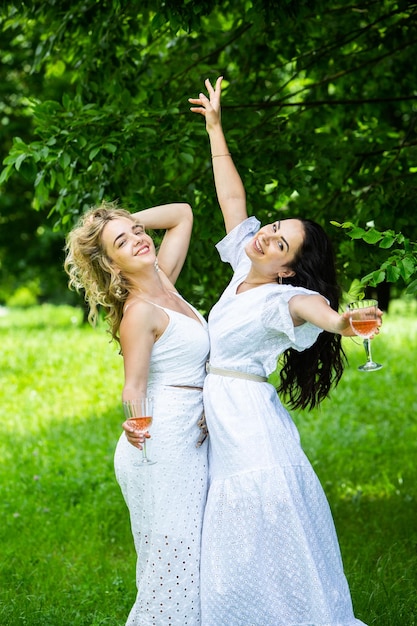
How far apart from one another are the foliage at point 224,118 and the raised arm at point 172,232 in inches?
28.2

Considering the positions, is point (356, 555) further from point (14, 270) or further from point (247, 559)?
point (14, 270)

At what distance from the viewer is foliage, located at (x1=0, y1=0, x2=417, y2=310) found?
4750 mm

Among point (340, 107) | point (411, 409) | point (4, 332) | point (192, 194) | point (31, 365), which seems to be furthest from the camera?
point (4, 332)

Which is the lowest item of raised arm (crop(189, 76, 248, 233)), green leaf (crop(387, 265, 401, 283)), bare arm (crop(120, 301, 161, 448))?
bare arm (crop(120, 301, 161, 448))

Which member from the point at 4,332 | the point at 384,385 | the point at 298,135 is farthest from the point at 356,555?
the point at 4,332

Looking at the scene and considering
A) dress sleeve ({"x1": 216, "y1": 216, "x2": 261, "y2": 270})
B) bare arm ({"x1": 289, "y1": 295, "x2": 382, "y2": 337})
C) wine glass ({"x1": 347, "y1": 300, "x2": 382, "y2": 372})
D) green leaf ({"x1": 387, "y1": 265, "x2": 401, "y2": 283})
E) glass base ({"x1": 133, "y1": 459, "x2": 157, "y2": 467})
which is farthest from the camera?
dress sleeve ({"x1": 216, "y1": 216, "x2": 261, "y2": 270})

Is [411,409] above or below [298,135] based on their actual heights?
below

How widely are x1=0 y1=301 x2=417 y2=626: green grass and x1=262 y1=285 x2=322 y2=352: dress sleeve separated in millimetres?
1593

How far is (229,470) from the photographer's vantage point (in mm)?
3404

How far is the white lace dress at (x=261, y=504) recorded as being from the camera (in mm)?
3293

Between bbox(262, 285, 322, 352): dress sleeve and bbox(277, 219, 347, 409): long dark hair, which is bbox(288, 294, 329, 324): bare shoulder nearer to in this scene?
bbox(262, 285, 322, 352): dress sleeve

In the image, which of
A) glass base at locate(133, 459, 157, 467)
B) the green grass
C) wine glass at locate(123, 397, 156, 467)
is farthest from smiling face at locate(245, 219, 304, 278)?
the green grass

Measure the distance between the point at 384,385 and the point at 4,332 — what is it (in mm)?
7185

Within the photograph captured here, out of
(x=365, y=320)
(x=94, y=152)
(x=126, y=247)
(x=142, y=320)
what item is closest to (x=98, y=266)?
(x=126, y=247)
